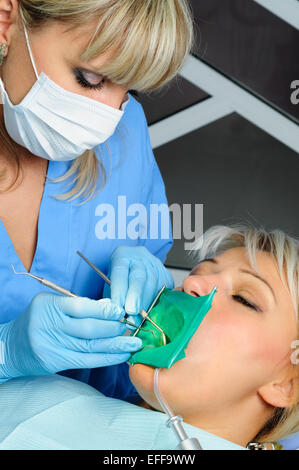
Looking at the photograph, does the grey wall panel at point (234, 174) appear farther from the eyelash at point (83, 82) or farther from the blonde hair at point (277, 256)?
the eyelash at point (83, 82)

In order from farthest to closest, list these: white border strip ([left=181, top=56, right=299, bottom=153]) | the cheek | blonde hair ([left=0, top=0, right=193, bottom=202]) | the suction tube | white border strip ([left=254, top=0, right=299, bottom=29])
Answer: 1. white border strip ([left=181, top=56, right=299, bottom=153])
2. white border strip ([left=254, top=0, right=299, bottom=29])
3. the cheek
4. blonde hair ([left=0, top=0, right=193, bottom=202])
5. the suction tube

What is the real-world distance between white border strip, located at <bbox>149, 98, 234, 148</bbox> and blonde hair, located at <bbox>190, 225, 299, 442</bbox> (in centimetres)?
131

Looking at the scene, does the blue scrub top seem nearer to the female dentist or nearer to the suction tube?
the female dentist

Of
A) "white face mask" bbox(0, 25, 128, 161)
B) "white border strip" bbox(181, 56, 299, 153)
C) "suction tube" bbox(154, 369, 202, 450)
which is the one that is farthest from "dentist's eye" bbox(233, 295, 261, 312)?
"white border strip" bbox(181, 56, 299, 153)

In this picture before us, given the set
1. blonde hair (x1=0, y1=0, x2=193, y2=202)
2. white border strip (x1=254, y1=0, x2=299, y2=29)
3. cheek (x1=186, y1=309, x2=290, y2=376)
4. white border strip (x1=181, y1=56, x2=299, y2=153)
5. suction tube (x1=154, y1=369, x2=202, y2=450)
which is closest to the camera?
suction tube (x1=154, y1=369, x2=202, y2=450)

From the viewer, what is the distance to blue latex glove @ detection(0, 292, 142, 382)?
4.38 ft

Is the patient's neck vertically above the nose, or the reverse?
the nose

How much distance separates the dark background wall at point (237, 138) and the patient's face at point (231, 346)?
1.44 m

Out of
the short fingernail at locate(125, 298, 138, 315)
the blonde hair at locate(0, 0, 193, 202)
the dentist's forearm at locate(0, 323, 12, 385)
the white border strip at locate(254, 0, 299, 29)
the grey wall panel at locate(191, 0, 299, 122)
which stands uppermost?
the white border strip at locate(254, 0, 299, 29)

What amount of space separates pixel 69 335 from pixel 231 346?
39 cm

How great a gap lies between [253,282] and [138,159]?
1.90 feet

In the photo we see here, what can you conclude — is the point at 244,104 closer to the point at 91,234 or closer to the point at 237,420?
the point at 91,234
